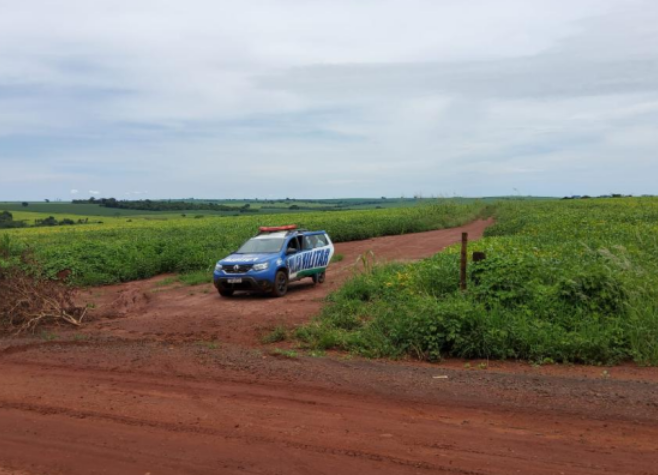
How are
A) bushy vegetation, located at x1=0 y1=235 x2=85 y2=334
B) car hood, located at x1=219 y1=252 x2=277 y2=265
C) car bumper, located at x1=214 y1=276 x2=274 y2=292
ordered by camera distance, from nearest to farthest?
bushy vegetation, located at x1=0 y1=235 x2=85 y2=334, car bumper, located at x1=214 y1=276 x2=274 y2=292, car hood, located at x1=219 y1=252 x2=277 y2=265

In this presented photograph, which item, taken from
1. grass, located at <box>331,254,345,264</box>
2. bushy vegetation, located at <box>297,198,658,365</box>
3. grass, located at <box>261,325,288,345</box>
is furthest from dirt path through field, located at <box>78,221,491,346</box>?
grass, located at <box>331,254,345,264</box>

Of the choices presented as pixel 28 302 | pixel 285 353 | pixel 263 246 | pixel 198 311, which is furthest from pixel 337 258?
pixel 285 353

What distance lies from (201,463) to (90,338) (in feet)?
21.5

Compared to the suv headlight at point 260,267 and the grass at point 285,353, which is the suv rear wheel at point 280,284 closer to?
the suv headlight at point 260,267

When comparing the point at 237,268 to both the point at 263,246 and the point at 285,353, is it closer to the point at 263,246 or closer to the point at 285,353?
the point at 263,246

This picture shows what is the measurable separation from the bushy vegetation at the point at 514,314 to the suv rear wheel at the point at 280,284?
359 cm

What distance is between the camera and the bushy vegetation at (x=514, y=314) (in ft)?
28.1

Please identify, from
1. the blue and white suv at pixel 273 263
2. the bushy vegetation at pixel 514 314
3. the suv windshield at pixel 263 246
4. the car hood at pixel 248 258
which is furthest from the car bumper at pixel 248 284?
the bushy vegetation at pixel 514 314

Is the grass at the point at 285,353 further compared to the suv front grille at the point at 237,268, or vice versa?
the suv front grille at the point at 237,268

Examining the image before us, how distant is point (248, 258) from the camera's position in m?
15.5

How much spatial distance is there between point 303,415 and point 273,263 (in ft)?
31.0

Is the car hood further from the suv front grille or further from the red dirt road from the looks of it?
the red dirt road

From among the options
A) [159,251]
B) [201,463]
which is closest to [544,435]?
[201,463]

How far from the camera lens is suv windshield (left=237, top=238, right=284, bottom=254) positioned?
16.1 meters
